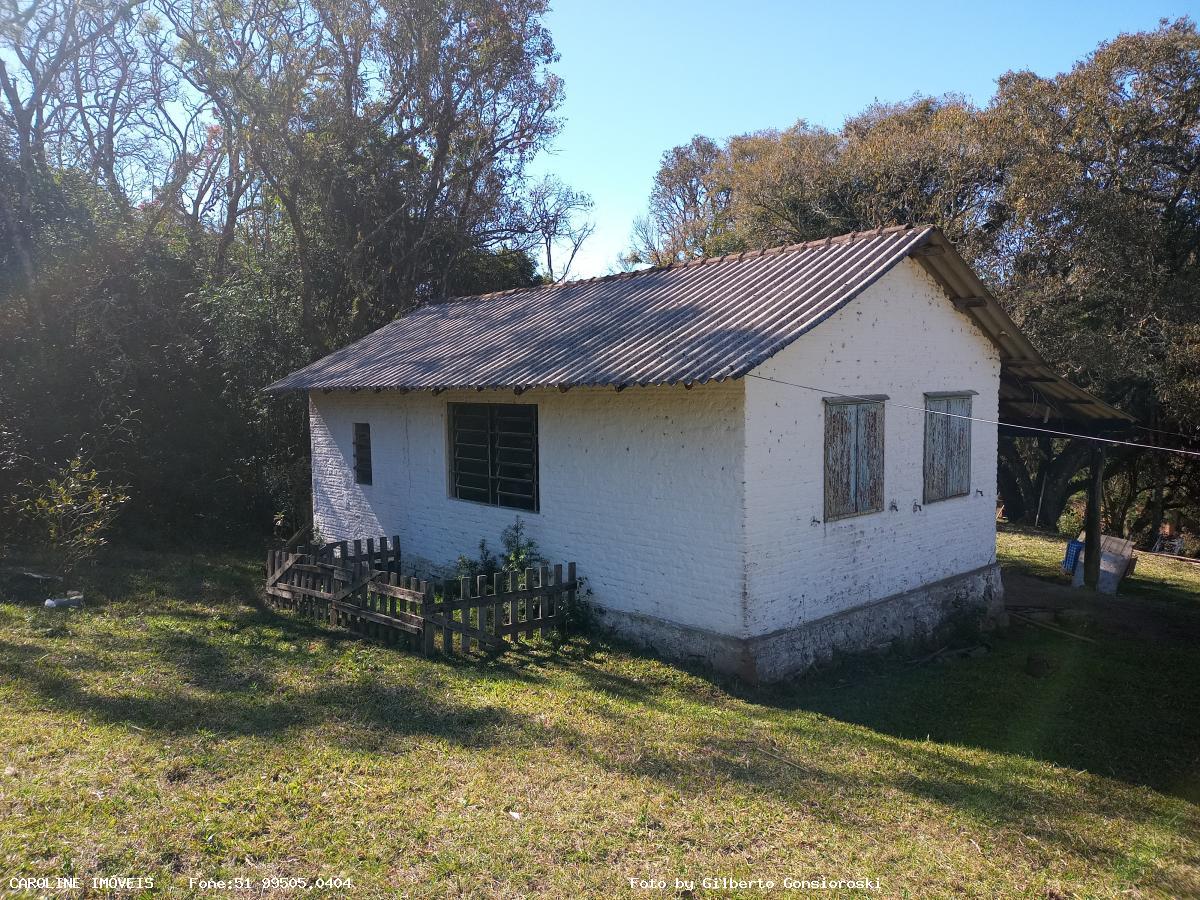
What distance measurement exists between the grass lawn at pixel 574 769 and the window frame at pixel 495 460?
7.47ft

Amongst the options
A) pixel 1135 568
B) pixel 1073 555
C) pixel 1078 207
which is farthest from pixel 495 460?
pixel 1078 207

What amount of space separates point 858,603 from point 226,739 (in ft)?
21.2

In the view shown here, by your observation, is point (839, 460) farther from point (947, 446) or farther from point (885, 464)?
point (947, 446)

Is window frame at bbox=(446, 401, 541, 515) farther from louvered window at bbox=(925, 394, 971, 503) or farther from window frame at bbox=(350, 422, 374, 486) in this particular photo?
louvered window at bbox=(925, 394, 971, 503)

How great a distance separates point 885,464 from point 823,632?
7.01 ft

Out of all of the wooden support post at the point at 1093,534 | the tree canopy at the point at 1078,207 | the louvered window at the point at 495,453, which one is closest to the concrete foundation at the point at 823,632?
the louvered window at the point at 495,453

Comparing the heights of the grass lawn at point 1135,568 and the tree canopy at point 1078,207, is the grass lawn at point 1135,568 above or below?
below

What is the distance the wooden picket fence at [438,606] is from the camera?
9.03 m

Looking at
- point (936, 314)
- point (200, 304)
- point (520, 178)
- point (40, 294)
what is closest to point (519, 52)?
point (520, 178)

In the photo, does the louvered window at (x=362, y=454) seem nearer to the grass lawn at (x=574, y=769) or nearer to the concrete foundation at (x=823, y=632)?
the grass lawn at (x=574, y=769)

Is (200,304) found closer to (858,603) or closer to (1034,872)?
(858,603)

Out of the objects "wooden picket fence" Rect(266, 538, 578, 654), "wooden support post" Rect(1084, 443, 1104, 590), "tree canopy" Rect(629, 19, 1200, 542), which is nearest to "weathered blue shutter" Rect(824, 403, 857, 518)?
"wooden picket fence" Rect(266, 538, 578, 654)

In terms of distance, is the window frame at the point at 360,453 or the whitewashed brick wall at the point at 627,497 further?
the window frame at the point at 360,453

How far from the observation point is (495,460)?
11195 millimetres
